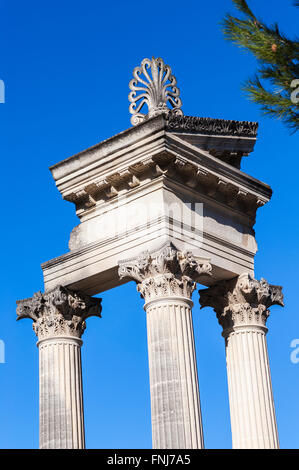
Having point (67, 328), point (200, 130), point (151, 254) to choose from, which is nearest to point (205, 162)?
point (200, 130)

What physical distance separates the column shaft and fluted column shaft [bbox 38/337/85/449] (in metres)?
5.77

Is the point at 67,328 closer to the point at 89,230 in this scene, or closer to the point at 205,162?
the point at 89,230

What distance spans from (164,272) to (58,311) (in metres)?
5.66

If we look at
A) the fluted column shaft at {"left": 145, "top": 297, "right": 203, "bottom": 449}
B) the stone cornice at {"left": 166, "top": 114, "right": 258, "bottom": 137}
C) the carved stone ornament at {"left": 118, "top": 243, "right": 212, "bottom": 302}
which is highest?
the stone cornice at {"left": 166, "top": 114, "right": 258, "bottom": 137}

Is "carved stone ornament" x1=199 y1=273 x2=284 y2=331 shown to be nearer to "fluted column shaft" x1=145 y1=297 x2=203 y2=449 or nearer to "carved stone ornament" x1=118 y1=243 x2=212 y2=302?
"carved stone ornament" x1=118 y1=243 x2=212 y2=302

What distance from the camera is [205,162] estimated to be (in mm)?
41469

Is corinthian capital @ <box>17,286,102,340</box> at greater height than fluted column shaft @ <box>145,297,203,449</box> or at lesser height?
greater

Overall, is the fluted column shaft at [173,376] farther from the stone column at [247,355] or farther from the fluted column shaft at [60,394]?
the fluted column shaft at [60,394]

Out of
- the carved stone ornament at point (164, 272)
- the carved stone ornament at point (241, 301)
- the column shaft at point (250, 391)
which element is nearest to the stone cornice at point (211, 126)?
the carved stone ornament at point (164, 272)

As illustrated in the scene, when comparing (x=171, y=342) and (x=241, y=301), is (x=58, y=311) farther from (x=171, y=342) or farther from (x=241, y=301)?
(x=241, y=301)

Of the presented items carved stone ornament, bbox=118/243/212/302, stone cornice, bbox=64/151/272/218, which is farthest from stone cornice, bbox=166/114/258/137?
carved stone ornament, bbox=118/243/212/302

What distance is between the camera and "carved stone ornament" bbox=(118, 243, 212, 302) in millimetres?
39375
